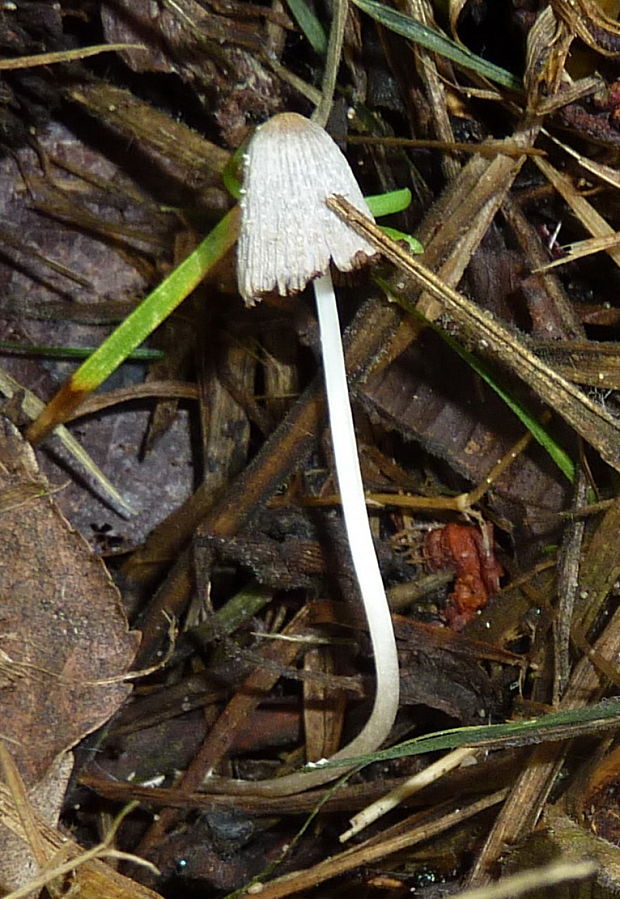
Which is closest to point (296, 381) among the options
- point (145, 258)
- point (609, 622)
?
point (145, 258)

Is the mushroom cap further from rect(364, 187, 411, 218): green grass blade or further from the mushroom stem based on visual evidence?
rect(364, 187, 411, 218): green grass blade

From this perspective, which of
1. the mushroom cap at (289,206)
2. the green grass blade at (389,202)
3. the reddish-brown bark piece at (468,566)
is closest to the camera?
the mushroom cap at (289,206)

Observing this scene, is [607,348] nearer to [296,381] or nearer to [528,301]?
[528,301]

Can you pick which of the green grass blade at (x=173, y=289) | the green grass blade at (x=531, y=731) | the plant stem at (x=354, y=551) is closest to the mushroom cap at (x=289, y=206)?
the plant stem at (x=354, y=551)

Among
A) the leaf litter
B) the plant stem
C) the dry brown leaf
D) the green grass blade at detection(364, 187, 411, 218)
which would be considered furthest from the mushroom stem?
the dry brown leaf

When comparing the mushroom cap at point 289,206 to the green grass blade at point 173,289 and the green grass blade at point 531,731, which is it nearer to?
the green grass blade at point 173,289

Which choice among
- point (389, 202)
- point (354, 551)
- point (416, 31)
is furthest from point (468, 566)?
point (416, 31)

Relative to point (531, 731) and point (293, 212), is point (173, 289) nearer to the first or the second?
point (293, 212)
